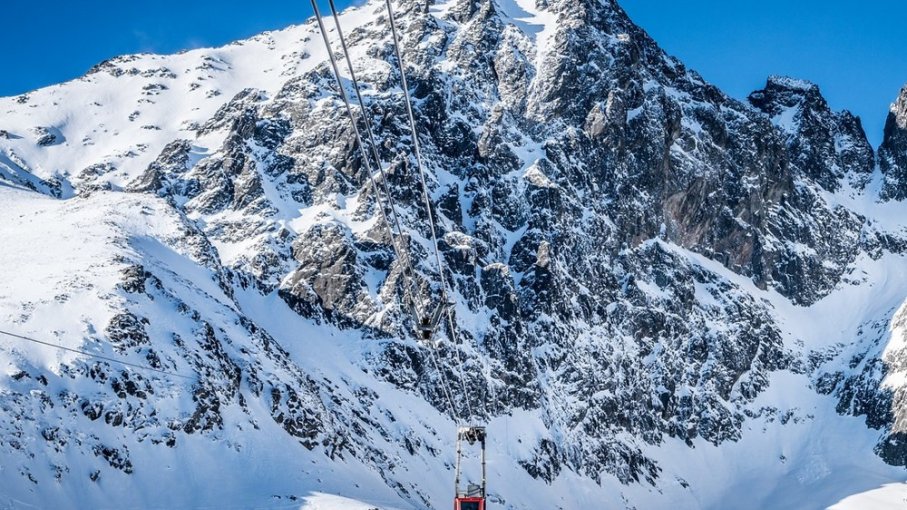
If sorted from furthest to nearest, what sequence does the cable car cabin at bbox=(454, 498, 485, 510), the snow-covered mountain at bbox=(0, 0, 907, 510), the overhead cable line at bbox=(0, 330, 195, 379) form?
the snow-covered mountain at bbox=(0, 0, 907, 510), the overhead cable line at bbox=(0, 330, 195, 379), the cable car cabin at bbox=(454, 498, 485, 510)

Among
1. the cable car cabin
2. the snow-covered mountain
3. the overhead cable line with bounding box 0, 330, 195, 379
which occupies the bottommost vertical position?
the cable car cabin

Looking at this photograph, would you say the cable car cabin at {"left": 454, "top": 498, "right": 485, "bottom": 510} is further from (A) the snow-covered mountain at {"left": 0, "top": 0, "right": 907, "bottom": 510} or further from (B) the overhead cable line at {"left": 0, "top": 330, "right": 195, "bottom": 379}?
(B) the overhead cable line at {"left": 0, "top": 330, "right": 195, "bottom": 379}

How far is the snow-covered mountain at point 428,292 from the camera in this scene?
3135 inches

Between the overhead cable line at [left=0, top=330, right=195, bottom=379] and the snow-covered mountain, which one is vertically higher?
the snow-covered mountain

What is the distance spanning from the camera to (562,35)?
189m

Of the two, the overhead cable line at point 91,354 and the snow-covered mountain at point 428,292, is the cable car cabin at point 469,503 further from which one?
the overhead cable line at point 91,354

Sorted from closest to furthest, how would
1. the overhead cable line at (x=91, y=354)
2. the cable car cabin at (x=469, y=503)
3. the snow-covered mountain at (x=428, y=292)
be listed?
1. the cable car cabin at (x=469, y=503)
2. the overhead cable line at (x=91, y=354)
3. the snow-covered mountain at (x=428, y=292)

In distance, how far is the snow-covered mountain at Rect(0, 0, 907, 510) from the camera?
261 ft

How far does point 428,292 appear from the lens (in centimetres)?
13325

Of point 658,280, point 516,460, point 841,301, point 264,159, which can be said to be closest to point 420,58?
point 264,159

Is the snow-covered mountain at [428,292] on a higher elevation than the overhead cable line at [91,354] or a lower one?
higher

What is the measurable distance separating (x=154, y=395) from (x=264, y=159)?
84.5 meters

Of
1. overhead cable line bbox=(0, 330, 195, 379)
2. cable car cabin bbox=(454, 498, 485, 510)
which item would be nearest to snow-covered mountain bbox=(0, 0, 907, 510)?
overhead cable line bbox=(0, 330, 195, 379)

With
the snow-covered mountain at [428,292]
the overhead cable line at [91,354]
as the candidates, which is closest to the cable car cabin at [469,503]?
the snow-covered mountain at [428,292]
